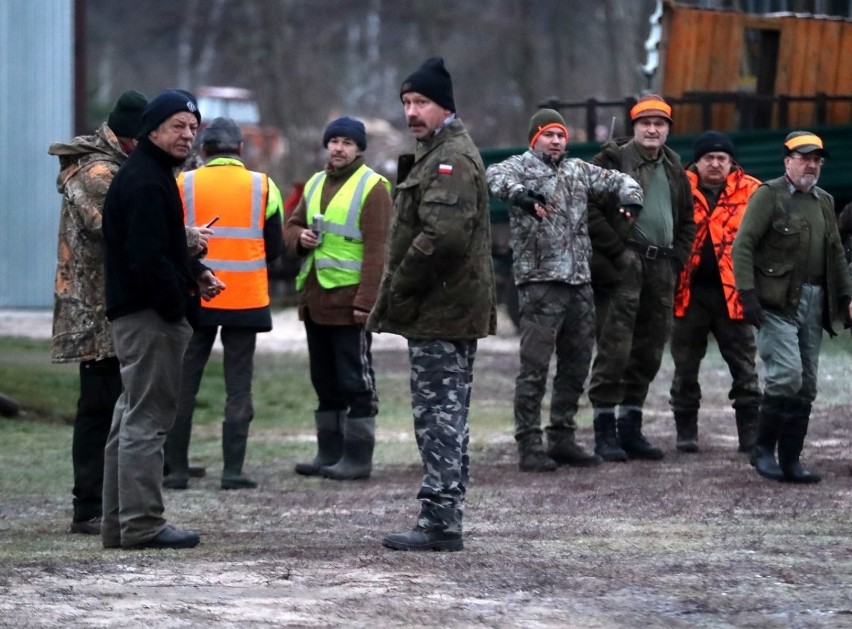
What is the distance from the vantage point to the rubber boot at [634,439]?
A: 33.5 feet

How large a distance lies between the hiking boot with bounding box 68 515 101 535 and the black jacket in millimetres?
1248

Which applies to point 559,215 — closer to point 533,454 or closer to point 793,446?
point 533,454

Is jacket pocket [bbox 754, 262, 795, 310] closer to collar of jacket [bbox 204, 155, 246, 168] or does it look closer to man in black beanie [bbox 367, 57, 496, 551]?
man in black beanie [bbox 367, 57, 496, 551]

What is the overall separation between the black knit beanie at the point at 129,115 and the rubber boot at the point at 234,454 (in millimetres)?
2255

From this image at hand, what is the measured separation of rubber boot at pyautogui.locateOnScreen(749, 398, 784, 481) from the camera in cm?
916

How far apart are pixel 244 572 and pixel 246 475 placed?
357 cm

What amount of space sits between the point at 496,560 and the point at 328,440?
140 inches

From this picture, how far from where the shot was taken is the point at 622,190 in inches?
380

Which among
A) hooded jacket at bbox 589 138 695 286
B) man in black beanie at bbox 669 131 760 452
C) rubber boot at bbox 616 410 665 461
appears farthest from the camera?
man in black beanie at bbox 669 131 760 452

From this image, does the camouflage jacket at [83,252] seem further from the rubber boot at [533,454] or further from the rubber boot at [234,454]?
the rubber boot at [533,454]

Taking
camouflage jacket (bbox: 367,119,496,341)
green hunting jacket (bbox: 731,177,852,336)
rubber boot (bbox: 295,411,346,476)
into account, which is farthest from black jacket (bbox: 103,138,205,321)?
green hunting jacket (bbox: 731,177,852,336)

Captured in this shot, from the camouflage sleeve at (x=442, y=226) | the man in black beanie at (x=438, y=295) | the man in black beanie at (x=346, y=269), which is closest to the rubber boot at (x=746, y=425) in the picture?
the man in black beanie at (x=346, y=269)

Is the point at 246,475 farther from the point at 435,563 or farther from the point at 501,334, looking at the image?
the point at 501,334

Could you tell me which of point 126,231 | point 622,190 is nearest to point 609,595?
point 126,231
